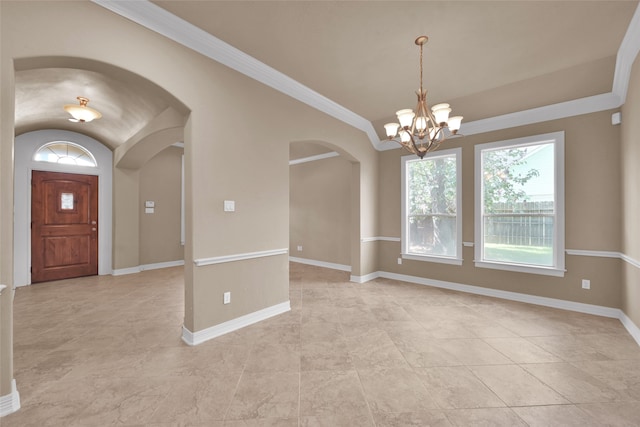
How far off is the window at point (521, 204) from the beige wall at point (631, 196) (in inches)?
22.4

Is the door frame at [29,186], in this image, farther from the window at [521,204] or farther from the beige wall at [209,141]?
the window at [521,204]

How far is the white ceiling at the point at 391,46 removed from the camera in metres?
2.21

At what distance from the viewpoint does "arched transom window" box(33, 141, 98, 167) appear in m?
4.90

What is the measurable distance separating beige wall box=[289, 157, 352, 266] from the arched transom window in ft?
14.7

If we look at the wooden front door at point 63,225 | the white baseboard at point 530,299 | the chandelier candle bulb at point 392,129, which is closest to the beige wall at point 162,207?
the wooden front door at point 63,225

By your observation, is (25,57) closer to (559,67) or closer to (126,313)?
(126,313)

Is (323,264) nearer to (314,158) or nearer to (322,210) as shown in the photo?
(322,210)

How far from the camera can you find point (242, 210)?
293cm

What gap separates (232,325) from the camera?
2828 mm

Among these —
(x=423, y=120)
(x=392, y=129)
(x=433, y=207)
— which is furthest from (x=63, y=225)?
(x=433, y=207)

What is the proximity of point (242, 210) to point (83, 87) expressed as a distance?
2.62 m

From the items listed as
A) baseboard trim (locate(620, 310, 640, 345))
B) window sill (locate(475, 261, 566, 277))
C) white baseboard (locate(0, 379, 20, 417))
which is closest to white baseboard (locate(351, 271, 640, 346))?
baseboard trim (locate(620, 310, 640, 345))

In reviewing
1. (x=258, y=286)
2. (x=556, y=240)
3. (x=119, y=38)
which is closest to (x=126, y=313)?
(x=258, y=286)

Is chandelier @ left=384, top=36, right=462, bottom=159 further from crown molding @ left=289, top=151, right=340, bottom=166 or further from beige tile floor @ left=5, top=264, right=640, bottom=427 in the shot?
crown molding @ left=289, top=151, right=340, bottom=166
